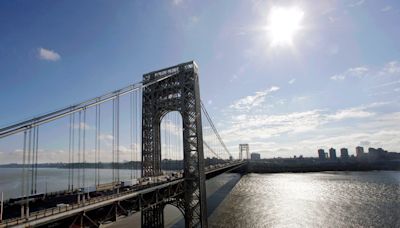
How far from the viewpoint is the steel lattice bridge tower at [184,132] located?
33344mm

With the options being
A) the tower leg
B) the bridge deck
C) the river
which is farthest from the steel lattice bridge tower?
the bridge deck

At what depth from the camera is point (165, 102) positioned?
36.5 m

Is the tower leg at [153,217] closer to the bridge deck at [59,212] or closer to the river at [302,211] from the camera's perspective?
the river at [302,211]

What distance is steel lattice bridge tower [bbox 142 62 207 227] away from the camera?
33344 mm

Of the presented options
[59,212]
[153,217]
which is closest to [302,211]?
[153,217]

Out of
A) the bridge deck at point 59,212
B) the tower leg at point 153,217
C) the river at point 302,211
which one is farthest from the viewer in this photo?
the river at point 302,211

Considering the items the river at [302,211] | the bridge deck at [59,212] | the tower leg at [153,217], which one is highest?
the bridge deck at [59,212]

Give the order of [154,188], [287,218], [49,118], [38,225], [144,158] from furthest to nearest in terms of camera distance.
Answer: [287,218], [144,158], [154,188], [49,118], [38,225]

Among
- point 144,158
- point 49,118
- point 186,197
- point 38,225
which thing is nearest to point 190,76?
point 144,158

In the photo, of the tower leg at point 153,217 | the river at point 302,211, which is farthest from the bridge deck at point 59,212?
the river at point 302,211

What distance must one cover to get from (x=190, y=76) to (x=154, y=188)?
17603 millimetres

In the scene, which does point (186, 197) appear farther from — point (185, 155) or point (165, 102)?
point (165, 102)

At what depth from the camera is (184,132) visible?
34.6m

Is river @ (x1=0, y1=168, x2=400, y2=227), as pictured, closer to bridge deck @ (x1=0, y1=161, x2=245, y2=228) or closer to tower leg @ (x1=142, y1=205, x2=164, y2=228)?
tower leg @ (x1=142, y1=205, x2=164, y2=228)
